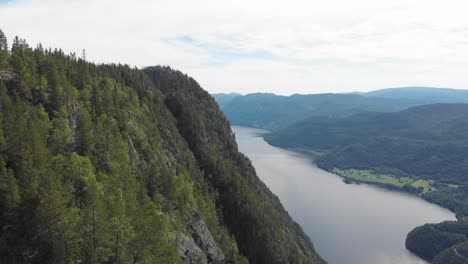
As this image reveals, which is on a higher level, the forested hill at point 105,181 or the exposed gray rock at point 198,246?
the forested hill at point 105,181

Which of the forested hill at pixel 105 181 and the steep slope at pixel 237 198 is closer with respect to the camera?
the forested hill at pixel 105 181

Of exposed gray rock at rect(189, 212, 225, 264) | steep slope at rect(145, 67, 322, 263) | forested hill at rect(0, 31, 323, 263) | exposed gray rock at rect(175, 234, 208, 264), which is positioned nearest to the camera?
forested hill at rect(0, 31, 323, 263)

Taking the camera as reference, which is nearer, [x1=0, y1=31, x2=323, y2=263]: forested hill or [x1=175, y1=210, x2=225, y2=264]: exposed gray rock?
[x1=0, y1=31, x2=323, y2=263]: forested hill

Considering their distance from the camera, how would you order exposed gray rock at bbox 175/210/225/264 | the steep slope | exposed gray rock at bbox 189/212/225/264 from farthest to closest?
the steep slope → exposed gray rock at bbox 189/212/225/264 → exposed gray rock at bbox 175/210/225/264

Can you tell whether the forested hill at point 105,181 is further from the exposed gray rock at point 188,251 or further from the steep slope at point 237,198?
the steep slope at point 237,198

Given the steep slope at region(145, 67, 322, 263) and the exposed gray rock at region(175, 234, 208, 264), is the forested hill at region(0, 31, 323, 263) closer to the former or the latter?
the exposed gray rock at region(175, 234, 208, 264)

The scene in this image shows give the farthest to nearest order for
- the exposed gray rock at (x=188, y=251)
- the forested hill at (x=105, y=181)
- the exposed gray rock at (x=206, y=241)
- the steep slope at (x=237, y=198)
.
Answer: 1. the steep slope at (x=237, y=198)
2. the exposed gray rock at (x=206, y=241)
3. the exposed gray rock at (x=188, y=251)
4. the forested hill at (x=105, y=181)

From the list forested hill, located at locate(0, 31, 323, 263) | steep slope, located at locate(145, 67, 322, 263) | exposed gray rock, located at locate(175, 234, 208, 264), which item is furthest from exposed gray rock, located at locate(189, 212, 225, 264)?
steep slope, located at locate(145, 67, 322, 263)

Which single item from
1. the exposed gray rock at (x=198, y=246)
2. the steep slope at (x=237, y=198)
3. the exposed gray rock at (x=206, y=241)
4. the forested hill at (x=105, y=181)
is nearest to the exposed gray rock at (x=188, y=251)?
the exposed gray rock at (x=198, y=246)

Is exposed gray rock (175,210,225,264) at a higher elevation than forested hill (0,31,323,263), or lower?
lower
